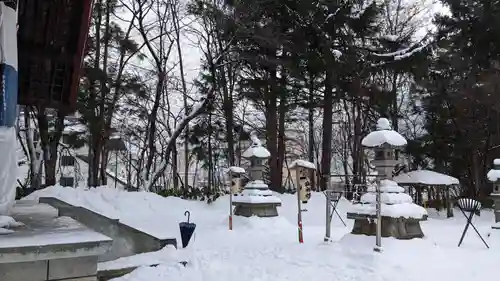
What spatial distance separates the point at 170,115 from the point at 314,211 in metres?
8.40

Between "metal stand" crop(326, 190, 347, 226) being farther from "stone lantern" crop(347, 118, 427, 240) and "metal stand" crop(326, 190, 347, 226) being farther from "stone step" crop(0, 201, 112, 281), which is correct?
"stone step" crop(0, 201, 112, 281)

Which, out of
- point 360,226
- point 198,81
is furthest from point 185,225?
point 198,81

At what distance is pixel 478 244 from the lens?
6.93 meters

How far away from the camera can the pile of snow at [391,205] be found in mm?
6379

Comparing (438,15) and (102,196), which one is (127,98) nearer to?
(102,196)

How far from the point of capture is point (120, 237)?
6031 millimetres

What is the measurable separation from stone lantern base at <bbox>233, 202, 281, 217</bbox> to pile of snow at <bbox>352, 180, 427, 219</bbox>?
2962 millimetres

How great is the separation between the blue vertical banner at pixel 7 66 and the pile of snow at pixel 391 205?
4.82 metres

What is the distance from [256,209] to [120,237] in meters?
3.85

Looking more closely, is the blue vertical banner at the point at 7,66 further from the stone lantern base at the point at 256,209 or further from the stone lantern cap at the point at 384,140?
the stone lantern base at the point at 256,209

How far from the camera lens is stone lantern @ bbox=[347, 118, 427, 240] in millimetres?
6383

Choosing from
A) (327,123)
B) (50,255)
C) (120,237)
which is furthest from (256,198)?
(50,255)

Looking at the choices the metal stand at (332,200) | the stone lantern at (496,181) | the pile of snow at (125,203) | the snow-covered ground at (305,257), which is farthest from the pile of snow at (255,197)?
the stone lantern at (496,181)

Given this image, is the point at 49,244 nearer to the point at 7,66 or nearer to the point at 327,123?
the point at 7,66
